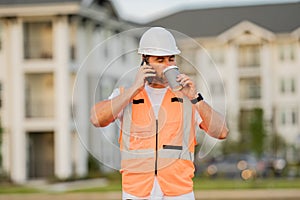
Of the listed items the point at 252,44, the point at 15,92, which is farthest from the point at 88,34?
the point at 252,44

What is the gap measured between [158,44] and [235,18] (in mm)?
59780

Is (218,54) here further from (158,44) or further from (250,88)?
(158,44)

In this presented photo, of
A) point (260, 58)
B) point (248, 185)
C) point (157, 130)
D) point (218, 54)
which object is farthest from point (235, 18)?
point (157, 130)

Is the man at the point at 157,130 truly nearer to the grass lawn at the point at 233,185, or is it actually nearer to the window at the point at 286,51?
the grass lawn at the point at 233,185

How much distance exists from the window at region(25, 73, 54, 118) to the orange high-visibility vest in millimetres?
38366

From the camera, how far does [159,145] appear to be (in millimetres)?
5105

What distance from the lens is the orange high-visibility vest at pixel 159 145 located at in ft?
16.7

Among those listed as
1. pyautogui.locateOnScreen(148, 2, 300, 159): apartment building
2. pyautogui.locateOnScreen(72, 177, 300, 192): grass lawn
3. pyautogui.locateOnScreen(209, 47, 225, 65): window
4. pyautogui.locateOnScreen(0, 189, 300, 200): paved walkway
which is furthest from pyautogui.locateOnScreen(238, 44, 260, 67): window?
pyautogui.locateOnScreen(0, 189, 300, 200): paved walkway

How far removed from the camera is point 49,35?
4450 cm

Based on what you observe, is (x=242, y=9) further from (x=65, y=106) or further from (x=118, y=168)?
(x=118, y=168)

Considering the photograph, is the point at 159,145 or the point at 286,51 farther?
the point at 286,51

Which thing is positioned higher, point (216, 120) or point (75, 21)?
point (75, 21)

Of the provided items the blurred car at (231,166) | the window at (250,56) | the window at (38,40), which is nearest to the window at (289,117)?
the window at (250,56)

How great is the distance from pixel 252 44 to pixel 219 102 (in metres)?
59.5
